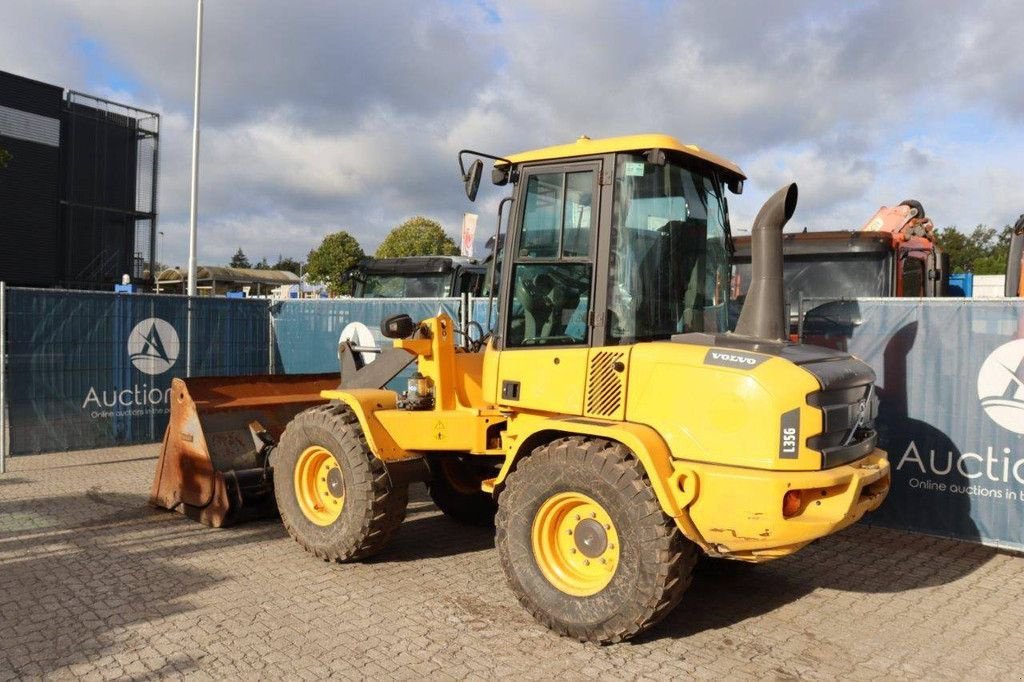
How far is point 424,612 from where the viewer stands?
16.2ft

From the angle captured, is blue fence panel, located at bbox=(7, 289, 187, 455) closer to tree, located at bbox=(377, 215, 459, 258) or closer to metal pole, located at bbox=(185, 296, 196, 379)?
metal pole, located at bbox=(185, 296, 196, 379)

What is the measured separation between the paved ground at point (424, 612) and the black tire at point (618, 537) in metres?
0.19

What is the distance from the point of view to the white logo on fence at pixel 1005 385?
628cm

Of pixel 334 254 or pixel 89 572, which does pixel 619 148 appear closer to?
pixel 89 572

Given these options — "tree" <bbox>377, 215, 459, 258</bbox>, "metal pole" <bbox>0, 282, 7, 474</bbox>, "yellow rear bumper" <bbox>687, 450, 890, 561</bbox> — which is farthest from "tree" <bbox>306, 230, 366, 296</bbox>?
"yellow rear bumper" <bbox>687, 450, 890, 561</bbox>

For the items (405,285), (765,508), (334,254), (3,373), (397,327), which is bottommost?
(765,508)

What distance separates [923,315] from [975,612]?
8.50 ft

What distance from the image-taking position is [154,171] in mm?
34344

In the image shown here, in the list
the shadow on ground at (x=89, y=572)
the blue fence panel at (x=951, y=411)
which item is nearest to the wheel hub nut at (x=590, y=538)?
the shadow on ground at (x=89, y=572)

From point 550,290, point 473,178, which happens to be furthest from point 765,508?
point 473,178

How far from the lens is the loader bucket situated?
6.63 meters

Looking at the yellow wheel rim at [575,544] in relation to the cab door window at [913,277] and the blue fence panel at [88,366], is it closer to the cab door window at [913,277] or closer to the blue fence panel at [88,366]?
the cab door window at [913,277]

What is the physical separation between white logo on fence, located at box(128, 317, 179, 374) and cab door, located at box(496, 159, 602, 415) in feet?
23.3

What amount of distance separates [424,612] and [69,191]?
32.5 m
